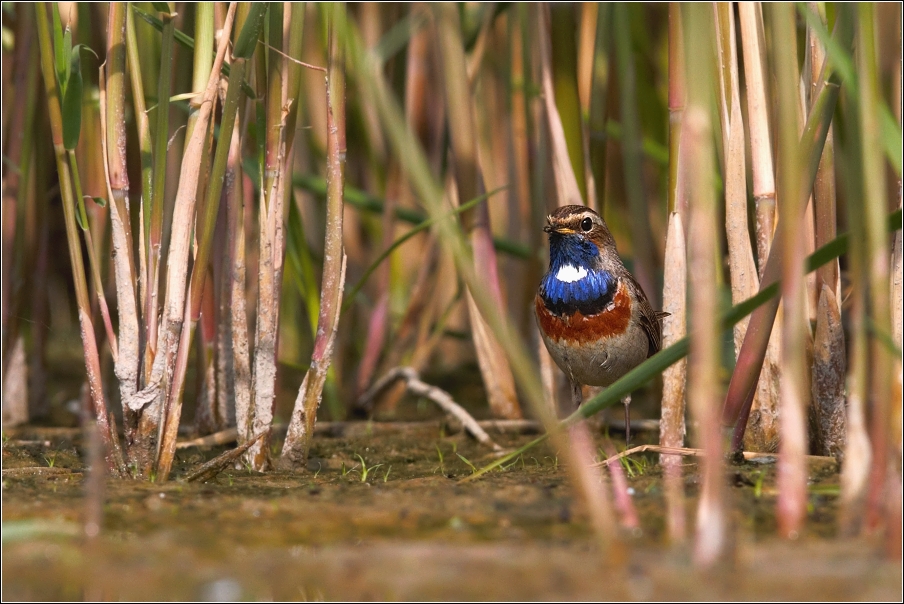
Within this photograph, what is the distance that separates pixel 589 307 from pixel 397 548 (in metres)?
2.01

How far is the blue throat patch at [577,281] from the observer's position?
4.25m

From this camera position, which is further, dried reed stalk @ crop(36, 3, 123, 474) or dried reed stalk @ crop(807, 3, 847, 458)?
dried reed stalk @ crop(807, 3, 847, 458)

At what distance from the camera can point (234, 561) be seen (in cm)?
246

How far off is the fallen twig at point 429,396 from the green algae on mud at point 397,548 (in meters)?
1.38

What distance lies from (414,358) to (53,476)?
2.46m

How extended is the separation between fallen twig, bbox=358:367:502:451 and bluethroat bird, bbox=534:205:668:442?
0.51 m

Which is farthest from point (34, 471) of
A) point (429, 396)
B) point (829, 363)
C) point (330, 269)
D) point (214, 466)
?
point (829, 363)

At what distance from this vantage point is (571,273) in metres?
4.32

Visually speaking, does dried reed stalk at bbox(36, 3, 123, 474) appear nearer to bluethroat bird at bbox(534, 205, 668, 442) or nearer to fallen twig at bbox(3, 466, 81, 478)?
fallen twig at bbox(3, 466, 81, 478)

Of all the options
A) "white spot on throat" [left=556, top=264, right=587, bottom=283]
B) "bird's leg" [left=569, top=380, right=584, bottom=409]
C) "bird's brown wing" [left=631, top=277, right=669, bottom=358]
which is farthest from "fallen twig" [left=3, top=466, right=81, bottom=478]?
"bird's brown wing" [left=631, top=277, right=669, bottom=358]

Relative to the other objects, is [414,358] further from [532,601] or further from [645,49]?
[532,601]

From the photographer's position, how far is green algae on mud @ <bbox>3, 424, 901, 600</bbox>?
2.36 metres

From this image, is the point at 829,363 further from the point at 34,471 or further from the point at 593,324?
the point at 34,471

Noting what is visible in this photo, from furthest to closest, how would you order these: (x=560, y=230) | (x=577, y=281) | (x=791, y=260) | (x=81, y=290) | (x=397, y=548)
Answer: (x=577, y=281), (x=560, y=230), (x=81, y=290), (x=397, y=548), (x=791, y=260)
